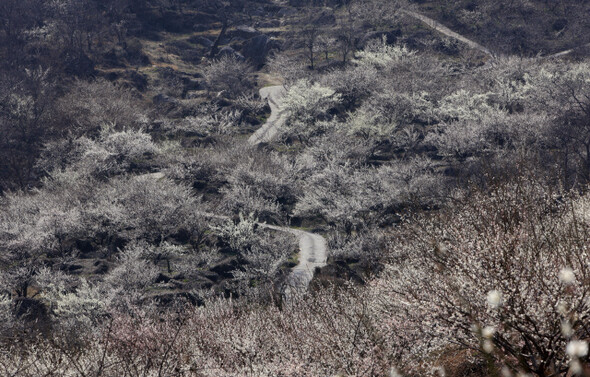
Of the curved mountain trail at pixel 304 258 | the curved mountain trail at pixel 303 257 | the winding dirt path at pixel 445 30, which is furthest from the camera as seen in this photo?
the winding dirt path at pixel 445 30

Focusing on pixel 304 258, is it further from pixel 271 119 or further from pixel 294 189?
pixel 271 119

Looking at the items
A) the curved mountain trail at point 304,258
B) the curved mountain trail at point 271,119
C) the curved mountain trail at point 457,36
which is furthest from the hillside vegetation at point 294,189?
the curved mountain trail at point 457,36

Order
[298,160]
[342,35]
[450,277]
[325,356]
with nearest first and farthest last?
1. [450,277]
2. [325,356]
3. [298,160]
4. [342,35]

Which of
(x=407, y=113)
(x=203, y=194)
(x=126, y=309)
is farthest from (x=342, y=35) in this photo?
(x=126, y=309)

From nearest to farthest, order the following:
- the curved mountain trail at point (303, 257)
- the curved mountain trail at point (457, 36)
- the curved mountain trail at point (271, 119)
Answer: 1. the curved mountain trail at point (303, 257)
2. the curved mountain trail at point (271, 119)
3. the curved mountain trail at point (457, 36)

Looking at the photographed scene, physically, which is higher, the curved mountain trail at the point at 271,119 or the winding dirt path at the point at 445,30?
the winding dirt path at the point at 445,30

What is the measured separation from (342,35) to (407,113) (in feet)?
116

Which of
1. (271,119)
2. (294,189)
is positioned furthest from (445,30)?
(294,189)

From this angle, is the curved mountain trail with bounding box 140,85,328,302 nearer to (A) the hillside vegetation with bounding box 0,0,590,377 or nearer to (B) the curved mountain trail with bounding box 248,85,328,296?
(B) the curved mountain trail with bounding box 248,85,328,296

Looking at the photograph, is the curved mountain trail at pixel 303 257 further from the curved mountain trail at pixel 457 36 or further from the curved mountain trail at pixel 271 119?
the curved mountain trail at pixel 457 36

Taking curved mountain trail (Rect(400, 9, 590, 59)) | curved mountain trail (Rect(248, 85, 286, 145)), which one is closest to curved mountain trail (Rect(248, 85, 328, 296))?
curved mountain trail (Rect(248, 85, 286, 145))

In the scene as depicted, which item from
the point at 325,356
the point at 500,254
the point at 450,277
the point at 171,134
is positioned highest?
the point at 500,254

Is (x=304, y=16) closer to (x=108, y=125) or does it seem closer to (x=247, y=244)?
(x=108, y=125)

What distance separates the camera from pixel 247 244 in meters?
36.1
